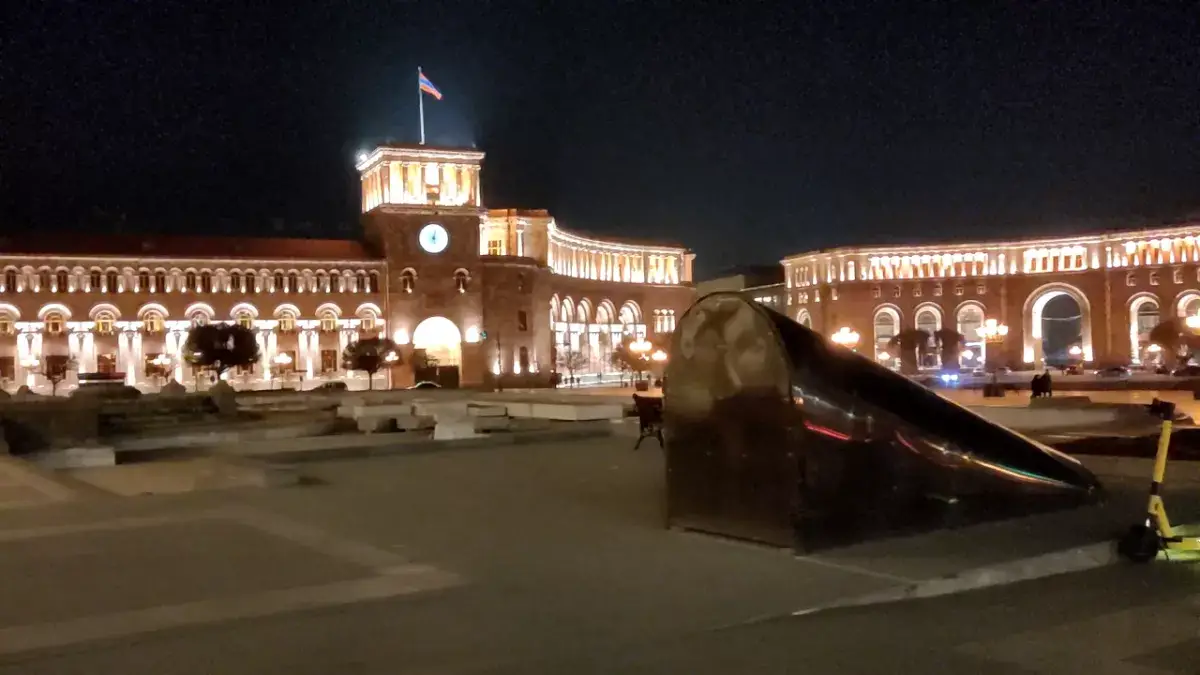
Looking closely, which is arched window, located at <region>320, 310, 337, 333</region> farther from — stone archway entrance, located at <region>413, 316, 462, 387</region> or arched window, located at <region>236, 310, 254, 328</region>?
stone archway entrance, located at <region>413, 316, 462, 387</region>

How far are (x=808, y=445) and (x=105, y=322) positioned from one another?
A: 6479 centimetres

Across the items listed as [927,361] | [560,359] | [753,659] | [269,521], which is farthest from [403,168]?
[753,659]

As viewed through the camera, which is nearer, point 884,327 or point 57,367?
point 57,367

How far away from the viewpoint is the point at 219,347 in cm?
5547

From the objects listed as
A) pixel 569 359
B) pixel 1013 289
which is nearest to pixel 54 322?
pixel 569 359

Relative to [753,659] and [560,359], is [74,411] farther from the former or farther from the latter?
[560,359]

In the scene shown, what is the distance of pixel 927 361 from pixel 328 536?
3618 inches

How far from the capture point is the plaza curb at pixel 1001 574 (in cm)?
666

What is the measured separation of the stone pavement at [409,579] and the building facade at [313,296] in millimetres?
52457

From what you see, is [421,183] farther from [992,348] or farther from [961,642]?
[961,642]

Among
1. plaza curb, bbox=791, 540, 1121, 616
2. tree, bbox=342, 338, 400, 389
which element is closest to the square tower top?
tree, bbox=342, 338, 400, 389

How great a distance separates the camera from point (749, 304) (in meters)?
8.27

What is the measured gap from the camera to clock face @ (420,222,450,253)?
71.6 metres

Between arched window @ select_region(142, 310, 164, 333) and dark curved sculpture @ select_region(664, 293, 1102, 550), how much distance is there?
6324cm
